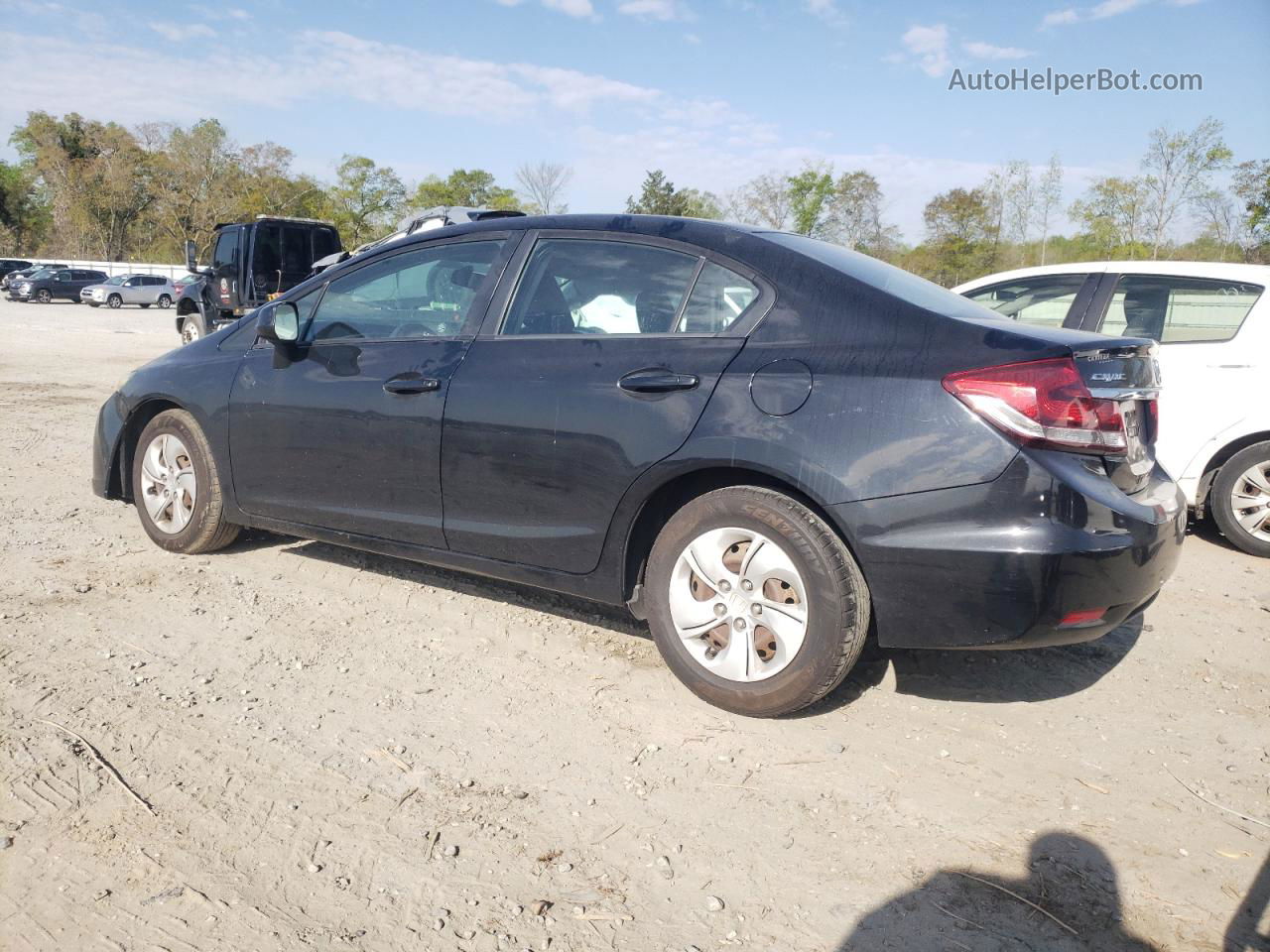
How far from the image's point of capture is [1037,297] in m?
6.48

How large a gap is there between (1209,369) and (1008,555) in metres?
3.83

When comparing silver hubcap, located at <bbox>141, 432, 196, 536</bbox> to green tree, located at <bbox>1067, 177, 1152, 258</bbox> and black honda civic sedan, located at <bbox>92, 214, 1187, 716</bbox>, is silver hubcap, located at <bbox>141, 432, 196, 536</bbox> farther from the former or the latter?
green tree, located at <bbox>1067, 177, 1152, 258</bbox>

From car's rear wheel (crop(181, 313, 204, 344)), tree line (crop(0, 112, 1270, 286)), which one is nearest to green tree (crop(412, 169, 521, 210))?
tree line (crop(0, 112, 1270, 286))

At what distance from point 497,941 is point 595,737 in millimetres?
1011

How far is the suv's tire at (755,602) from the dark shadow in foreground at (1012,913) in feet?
2.57

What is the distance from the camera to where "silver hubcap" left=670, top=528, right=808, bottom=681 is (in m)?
3.11

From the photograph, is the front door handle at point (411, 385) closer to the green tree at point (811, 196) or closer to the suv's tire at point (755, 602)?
the suv's tire at point (755, 602)

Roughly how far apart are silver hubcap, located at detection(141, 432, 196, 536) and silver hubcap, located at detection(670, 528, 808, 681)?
272cm

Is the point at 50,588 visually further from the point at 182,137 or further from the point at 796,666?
the point at 182,137

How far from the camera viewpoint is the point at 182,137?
63281mm

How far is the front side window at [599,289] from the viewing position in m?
3.47

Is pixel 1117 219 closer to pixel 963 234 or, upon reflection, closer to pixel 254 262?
pixel 963 234

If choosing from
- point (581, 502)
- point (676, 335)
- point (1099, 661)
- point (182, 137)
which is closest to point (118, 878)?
point (581, 502)

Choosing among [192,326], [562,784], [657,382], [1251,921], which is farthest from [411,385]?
[192,326]
